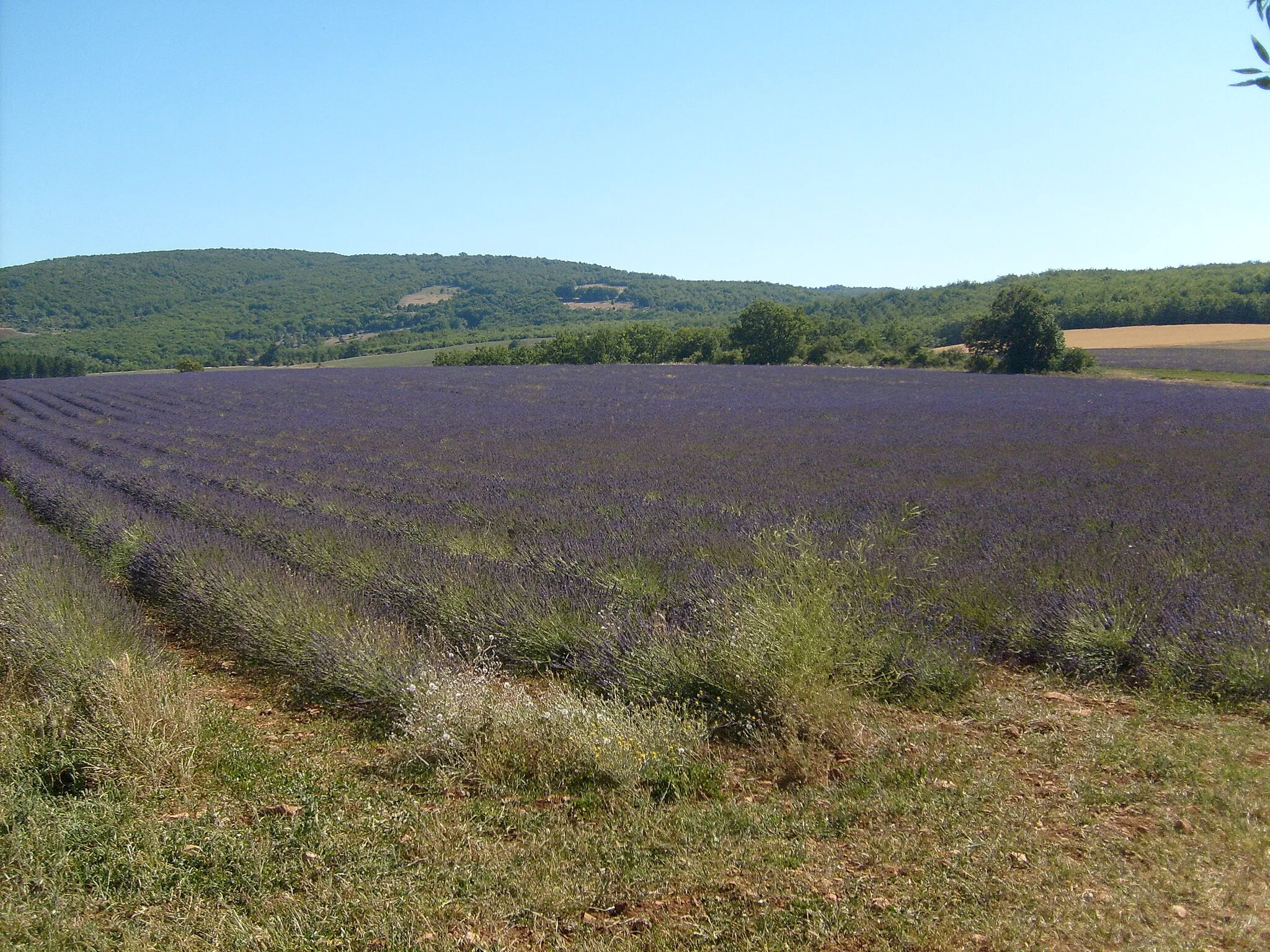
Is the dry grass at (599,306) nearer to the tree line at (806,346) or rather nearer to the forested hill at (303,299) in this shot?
the forested hill at (303,299)

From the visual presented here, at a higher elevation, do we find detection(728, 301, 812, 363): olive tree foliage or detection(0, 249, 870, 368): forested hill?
detection(0, 249, 870, 368): forested hill

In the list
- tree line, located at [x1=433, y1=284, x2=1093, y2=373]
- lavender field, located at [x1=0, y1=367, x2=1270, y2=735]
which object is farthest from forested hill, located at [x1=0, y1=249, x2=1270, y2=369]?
lavender field, located at [x1=0, y1=367, x2=1270, y2=735]

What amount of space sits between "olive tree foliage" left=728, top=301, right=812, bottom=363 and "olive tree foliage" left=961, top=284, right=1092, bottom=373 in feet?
44.2

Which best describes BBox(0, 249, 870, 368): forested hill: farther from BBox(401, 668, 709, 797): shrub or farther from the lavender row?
BBox(401, 668, 709, 797): shrub

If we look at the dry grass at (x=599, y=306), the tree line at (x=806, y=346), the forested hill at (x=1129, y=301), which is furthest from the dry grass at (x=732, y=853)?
the dry grass at (x=599, y=306)

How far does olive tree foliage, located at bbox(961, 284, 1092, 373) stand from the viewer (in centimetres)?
3744

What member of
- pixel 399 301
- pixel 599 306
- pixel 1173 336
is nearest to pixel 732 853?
pixel 1173 336

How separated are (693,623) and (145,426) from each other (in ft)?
62.7

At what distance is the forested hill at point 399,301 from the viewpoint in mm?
61906

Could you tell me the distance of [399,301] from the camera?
106 m

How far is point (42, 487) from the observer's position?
11422mm

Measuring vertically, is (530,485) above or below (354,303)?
below

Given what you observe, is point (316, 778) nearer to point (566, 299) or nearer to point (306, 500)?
point (306, 500)

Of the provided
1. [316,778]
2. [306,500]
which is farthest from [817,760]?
[306,500]
